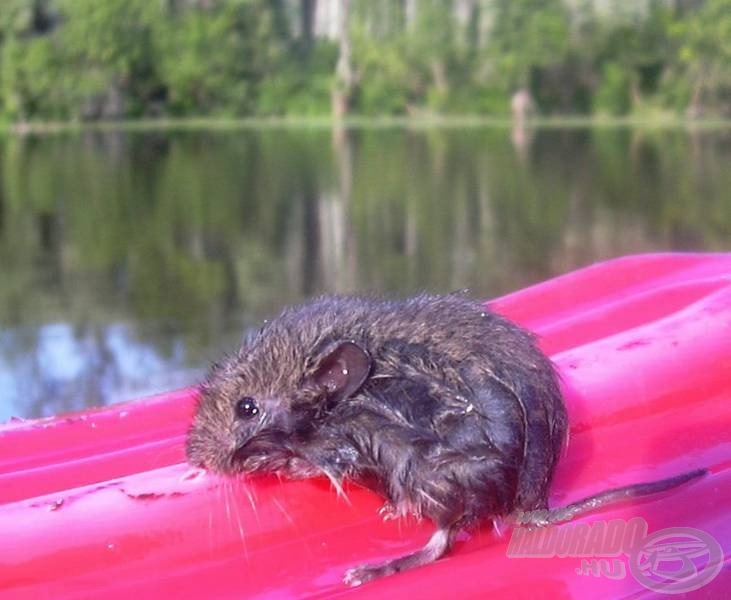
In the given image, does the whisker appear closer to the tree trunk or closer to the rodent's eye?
the rodent's eye

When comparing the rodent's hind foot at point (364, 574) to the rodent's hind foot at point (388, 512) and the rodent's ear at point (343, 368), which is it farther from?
the rodent's ear at point (343, 368)

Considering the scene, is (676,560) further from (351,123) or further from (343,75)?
(343,75)

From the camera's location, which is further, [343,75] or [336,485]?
[343,75]

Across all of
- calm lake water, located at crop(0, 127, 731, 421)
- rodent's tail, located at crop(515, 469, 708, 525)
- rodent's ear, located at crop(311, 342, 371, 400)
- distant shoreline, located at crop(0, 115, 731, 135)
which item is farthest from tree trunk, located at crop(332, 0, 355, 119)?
rodent's ear, located at crop(311, 342, 371, 400)

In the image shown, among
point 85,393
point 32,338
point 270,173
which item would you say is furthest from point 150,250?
point 270,173

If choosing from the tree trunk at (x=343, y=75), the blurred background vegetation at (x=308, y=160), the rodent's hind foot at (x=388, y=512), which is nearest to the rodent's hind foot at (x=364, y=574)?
the rodent's hind foot at (x=388, y=512)

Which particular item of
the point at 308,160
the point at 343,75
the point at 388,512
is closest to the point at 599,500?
the point at 388,512
